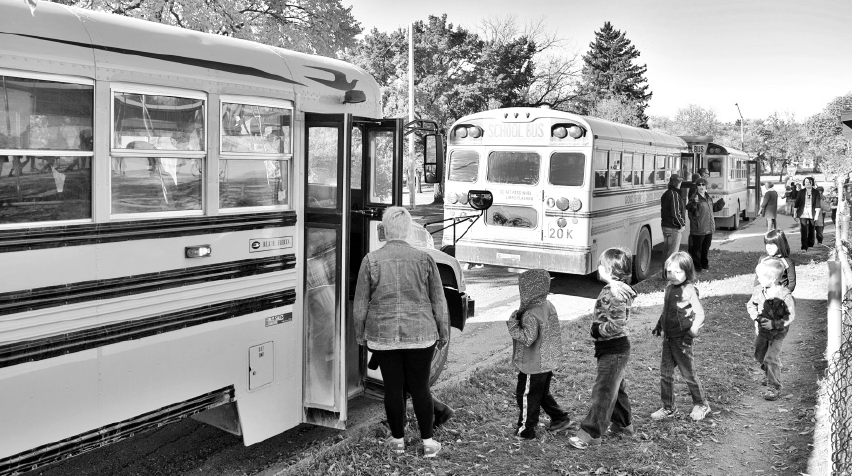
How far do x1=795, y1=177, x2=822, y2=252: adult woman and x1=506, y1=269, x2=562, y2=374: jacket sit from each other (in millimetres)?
12600

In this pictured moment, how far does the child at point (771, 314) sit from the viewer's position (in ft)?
19.9

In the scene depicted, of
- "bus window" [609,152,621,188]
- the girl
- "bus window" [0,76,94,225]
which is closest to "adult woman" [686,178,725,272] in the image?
"bus window" [609,152,621,188]

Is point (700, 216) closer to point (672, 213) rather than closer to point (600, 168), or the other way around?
point (672, 213)

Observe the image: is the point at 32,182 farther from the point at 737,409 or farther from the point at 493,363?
the point at 737,409

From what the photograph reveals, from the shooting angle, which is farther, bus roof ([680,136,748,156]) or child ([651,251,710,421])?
bus roof ([680,136,748,156])

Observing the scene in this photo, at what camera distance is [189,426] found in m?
5.52

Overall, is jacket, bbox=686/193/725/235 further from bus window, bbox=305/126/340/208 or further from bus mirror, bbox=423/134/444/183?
bus window, bbox=305/126/340/208

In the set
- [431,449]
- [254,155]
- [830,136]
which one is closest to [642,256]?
[431,449]

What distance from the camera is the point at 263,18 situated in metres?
17.8

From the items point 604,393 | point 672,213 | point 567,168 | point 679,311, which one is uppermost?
point 567,168

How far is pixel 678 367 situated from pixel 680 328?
375 mm

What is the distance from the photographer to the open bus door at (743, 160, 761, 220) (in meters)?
26.1

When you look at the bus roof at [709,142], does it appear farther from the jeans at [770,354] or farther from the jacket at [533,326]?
the jacket at [533,326]

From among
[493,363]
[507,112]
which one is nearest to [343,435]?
[493,363]
